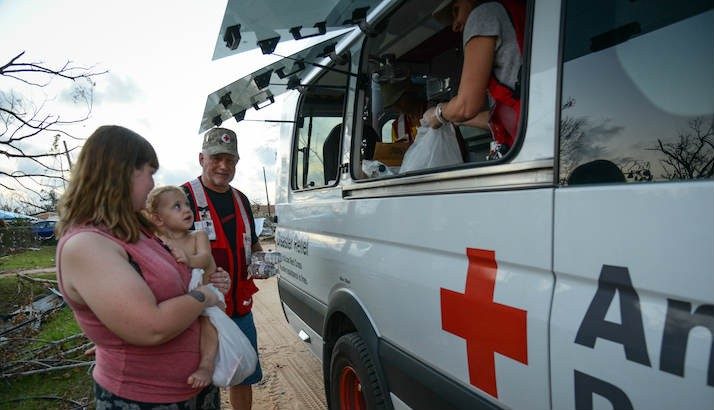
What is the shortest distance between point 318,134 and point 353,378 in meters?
1.93

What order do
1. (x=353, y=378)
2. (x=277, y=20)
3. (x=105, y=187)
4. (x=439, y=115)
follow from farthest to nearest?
(x=353, y=378) → (x=277, y=20) → (x=439, y=115) → (x=105, y=187)

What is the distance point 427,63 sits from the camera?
3812mm

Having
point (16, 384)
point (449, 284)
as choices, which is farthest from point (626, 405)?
point (16, 384)

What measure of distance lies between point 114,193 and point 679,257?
1.55 meters

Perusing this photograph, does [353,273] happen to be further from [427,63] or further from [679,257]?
[427,63]

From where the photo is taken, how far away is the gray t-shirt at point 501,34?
1.47 m

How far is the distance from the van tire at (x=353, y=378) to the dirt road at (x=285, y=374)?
0.95 metres

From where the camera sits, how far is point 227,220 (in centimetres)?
266

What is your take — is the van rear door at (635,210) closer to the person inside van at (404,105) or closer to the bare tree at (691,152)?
the bare tree at (691,152)

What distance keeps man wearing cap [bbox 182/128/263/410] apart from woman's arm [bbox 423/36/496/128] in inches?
64.5

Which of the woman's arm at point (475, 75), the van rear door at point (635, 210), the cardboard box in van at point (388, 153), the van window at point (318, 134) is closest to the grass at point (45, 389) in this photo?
the van window at point (318, 134)

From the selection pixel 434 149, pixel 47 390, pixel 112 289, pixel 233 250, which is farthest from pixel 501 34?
pixel 47 390

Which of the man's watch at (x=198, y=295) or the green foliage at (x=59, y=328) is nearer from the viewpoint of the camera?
the man's watch at (x=198, y=295)

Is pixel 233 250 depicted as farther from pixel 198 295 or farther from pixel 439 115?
pixel 439 115
